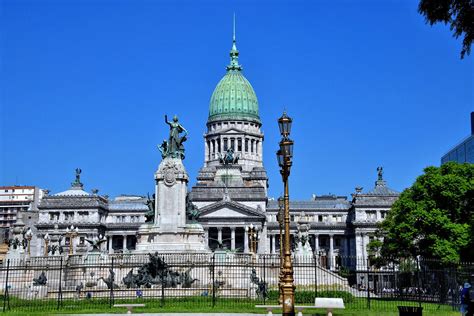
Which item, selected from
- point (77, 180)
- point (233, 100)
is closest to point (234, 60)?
point (233, 100)

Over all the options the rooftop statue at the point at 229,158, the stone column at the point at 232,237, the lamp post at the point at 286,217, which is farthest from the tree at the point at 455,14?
the rooftop statue at the point at 229,158

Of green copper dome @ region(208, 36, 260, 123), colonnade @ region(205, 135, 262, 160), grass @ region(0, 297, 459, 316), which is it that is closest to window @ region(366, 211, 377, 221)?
colonnade @ region(205, 135, 262, 160)

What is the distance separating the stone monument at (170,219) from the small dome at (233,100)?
89.6m

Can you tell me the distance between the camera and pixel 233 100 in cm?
14425

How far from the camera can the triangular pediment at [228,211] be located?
112 metres

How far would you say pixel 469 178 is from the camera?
2242 inches

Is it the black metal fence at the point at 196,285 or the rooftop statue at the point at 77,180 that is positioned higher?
the rooftop statue at the point at 77,180

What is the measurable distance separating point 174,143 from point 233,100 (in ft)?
297

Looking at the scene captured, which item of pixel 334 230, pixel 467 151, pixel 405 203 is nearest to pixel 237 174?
pixel 334 230

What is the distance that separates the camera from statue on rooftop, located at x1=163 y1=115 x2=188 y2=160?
54375 millimetres

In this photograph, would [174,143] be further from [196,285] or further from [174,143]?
[196,285]

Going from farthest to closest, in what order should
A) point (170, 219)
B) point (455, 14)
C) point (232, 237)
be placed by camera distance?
point (232, 237) → point (170, 219) → point (455, 14)

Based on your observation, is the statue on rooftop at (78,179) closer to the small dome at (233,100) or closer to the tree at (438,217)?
the small dome at (233,100)

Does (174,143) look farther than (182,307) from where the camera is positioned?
Yes
